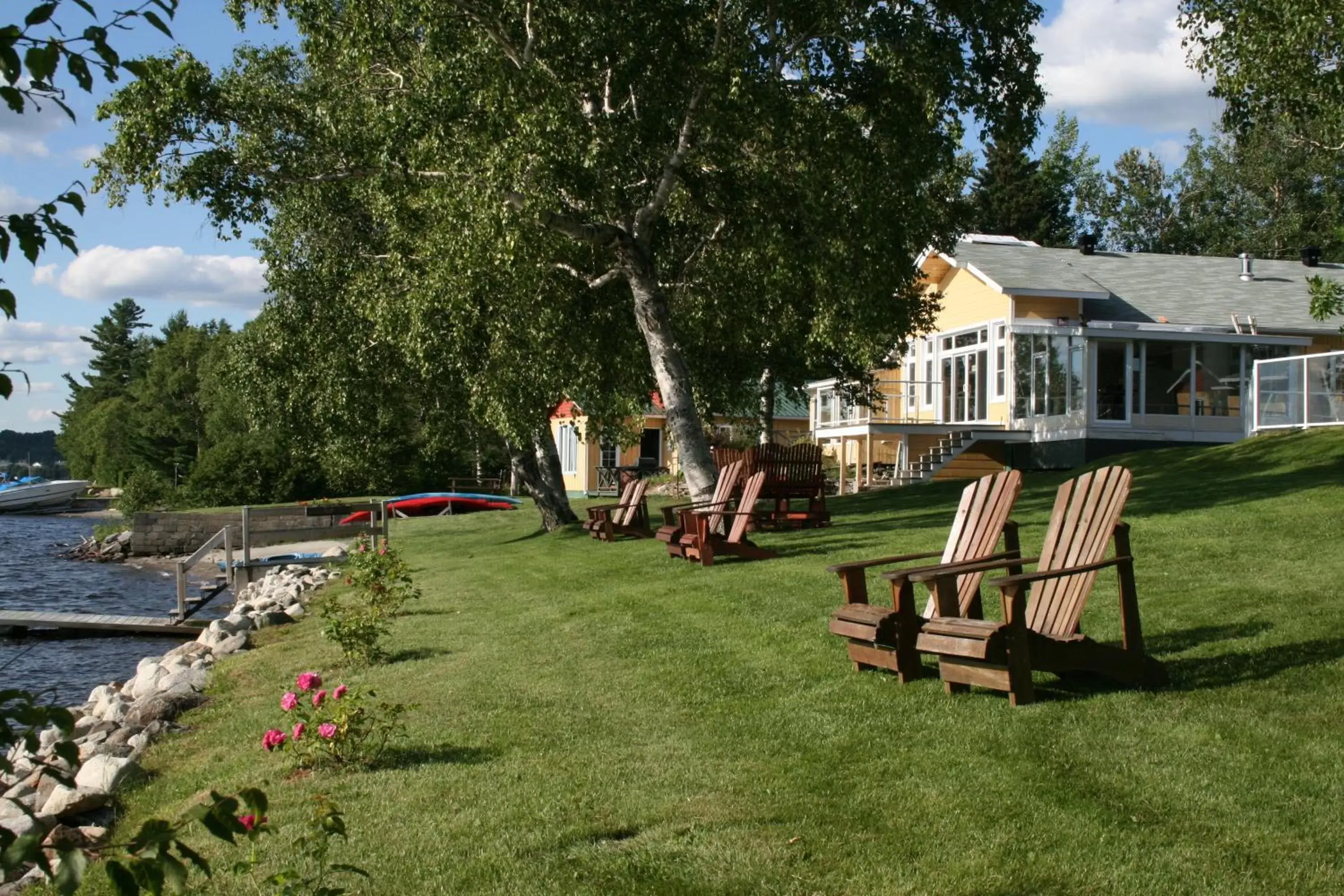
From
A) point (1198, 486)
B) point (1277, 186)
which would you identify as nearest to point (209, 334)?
point (1277, 186)

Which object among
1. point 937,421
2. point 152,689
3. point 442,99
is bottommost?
point 152,689

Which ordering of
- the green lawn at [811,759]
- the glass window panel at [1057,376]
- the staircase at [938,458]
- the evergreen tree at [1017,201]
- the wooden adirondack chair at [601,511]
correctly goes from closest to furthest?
the green lawn at [811,759], the wooden adirondack chair at [601,511], the glass window panel at [1057,376], the staircase at [938,458], the evergreen tree at [1017,201]

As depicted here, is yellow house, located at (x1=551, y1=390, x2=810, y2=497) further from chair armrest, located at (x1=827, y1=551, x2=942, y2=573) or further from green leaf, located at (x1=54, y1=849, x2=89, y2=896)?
green leaf, located at (x1=54, y1=849, x2=89, y2=896)

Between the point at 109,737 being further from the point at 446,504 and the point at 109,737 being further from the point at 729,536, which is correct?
the point at 446,504

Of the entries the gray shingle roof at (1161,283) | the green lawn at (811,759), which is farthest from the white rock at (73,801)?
the gray shingle roof at (1161,283)

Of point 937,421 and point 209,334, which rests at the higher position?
point 209,334

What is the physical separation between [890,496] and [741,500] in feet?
34.4

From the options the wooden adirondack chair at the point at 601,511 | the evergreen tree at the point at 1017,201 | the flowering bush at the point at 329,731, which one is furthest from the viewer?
the evergreen tree at the point at 1017,201

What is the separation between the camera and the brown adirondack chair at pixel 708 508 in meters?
15.4

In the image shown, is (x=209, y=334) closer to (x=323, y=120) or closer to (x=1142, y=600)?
(x=323, y=120)

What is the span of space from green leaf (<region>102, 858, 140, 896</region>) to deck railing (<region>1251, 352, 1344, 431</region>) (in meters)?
23.7

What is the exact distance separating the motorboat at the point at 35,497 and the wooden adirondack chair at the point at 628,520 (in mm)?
71714

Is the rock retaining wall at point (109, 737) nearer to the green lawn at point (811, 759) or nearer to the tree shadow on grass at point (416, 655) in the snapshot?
the green lawn at point (811, 759)

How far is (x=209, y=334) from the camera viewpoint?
94.2 metres
